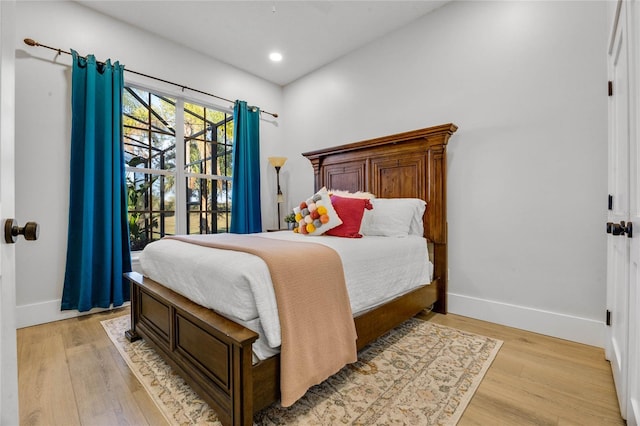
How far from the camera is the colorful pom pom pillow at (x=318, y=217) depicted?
8.14 feet

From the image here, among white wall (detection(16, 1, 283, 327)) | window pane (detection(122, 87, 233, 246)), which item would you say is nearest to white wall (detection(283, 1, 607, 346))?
window pane (detection(122, 87, 233, 246))

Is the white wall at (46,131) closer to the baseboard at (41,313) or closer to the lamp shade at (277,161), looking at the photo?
the baseboard at (41,313)

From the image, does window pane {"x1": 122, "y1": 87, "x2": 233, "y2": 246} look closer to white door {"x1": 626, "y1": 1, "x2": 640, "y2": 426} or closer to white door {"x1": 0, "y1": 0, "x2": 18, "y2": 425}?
white door {"x1": 0, "y1": 0, "x2": 18, "y2": 425}

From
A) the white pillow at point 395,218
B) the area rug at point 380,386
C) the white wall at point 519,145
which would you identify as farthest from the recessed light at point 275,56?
the area rug at point 380,386

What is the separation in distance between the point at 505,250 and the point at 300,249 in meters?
1.90

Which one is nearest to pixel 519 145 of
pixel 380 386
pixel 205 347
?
pixel 380 386

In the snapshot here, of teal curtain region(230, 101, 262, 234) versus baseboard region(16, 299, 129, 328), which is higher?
teal curtain region(230, 101, 262, 234)

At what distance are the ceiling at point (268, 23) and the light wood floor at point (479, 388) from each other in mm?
3032

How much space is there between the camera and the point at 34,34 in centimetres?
256

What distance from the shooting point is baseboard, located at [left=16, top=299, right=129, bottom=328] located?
2453 millimetres

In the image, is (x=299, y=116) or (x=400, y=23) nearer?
(x=400, y=23)

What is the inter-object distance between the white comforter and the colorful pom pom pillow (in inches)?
18.3

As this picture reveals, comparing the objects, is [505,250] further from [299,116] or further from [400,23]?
[299,116]

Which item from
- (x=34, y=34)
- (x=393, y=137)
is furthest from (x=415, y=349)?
(x=34, y=34)
